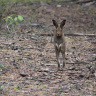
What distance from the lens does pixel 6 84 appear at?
280 inches

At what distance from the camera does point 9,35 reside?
498 inches

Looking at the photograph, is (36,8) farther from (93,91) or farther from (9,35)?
(93,91)

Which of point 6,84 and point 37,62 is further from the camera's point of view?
point 37,62

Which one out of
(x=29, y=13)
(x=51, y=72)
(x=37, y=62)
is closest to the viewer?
(x=51, y=72)

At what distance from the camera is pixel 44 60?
9492mm

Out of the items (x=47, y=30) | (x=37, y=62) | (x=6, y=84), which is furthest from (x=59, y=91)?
(x=47, y=30)

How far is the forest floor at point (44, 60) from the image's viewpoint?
682 centimetres

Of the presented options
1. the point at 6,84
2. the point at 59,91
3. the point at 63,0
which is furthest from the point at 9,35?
the point at 63,0

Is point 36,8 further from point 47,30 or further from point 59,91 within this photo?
point 59,91

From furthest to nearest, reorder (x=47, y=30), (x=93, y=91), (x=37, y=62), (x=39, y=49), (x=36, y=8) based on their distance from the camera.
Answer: (x=36, y=8), (x=47, y=30), (x=39, y=49), (x=37, y=62), (x=93, y=91)

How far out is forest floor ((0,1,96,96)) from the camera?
6820 millimetres

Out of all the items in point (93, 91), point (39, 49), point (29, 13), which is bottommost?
point (93, 91)

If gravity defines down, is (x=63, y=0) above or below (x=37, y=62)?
above

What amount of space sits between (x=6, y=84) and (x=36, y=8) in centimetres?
1193
